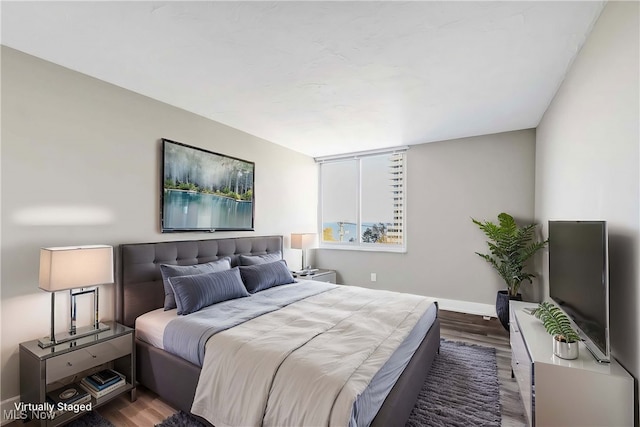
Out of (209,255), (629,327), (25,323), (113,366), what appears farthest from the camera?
(209,255)

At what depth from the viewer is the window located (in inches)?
196

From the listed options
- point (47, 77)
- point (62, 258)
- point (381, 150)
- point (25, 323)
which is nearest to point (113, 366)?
point (25, 323)

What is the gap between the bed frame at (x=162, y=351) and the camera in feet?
6.06

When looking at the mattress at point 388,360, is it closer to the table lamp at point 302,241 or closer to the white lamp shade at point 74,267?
the white lamp shade at point 74,267

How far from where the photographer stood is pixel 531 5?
5.57 ft

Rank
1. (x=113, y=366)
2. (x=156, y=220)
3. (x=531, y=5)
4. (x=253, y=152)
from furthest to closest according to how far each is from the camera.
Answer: (x=253, y=152) → (x=156, y=220) → (x=113, y=366) → (x=531, y=5)

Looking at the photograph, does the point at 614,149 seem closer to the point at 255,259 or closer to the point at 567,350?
the point at 567,350

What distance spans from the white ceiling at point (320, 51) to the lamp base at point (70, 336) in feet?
6.74

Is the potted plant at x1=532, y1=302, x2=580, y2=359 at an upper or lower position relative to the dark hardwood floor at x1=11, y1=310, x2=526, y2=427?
upper

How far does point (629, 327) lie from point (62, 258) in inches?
130

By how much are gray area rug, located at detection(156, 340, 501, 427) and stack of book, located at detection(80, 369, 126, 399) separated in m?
0.52

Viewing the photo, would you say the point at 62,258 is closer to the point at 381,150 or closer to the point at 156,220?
the point at 156,220

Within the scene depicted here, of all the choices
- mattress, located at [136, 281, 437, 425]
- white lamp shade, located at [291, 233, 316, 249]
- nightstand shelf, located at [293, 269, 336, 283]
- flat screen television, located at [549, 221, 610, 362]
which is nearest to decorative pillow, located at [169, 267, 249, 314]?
mattress, located at [136, 281, 437, 425]

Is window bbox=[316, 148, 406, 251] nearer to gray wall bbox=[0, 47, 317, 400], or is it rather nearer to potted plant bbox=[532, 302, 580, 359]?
gray wall bbox=[0, 47, 317, 400]
